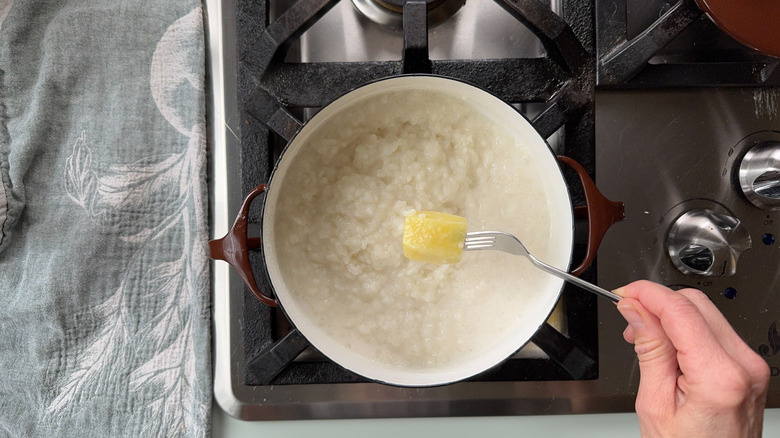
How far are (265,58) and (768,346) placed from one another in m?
0.82

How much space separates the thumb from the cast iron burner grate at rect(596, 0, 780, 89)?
325 mm

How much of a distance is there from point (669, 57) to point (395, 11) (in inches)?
15.6

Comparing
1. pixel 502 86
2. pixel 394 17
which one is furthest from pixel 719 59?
pixel 394 17

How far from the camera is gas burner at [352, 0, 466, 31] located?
2.50 feet

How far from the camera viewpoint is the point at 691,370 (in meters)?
0.51

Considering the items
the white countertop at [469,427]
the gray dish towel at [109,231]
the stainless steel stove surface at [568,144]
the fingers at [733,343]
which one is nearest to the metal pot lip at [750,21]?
the stainless steel stove surface at [568,144]

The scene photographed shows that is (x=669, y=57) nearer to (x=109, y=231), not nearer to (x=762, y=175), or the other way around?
(x=762, y=175)

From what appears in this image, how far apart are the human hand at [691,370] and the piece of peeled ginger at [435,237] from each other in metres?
0.19

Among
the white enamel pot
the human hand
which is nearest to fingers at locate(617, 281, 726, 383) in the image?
the human hand

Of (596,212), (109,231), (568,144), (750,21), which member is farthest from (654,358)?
(109,231)

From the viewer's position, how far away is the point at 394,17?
770mm

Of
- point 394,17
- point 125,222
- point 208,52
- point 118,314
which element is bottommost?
point 118,314

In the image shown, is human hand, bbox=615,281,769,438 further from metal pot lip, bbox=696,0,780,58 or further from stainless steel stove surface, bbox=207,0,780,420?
metal pot lip, bbox=696,0,780,58

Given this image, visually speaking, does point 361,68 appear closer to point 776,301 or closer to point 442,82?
point 442,82
